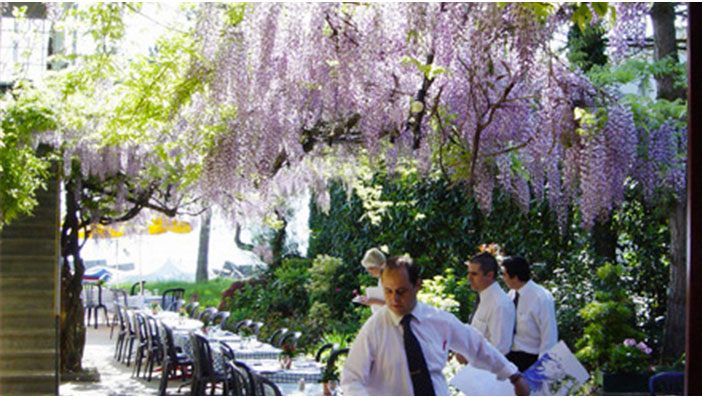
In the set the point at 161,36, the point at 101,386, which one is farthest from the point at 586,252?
the point at 101,386

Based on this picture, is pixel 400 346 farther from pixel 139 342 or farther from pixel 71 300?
pixel 139 342

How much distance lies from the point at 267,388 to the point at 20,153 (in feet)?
6.45

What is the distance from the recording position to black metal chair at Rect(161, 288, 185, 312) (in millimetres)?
13062

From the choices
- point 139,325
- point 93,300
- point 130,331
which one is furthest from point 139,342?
point 93,300

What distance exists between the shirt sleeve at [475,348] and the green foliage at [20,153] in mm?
1957

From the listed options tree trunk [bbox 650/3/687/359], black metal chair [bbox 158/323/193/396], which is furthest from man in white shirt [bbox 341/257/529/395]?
black metal chair [bbox 158/323/193/396]

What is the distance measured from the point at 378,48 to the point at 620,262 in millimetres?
3852

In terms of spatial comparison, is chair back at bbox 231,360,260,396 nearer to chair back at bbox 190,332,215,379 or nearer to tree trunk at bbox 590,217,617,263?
chair back at bbox 190,332,215,379

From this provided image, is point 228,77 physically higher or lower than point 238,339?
higher

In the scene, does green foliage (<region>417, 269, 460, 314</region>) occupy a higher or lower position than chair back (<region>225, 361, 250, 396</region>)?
higher

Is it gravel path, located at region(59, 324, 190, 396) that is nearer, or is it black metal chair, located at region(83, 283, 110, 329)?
gravel path, located at region(59, 324, 190, 396)

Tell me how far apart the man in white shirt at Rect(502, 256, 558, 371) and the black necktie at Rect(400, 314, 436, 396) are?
1.60 meters
